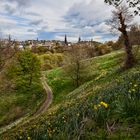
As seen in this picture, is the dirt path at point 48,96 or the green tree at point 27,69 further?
the green tree at point 27,69

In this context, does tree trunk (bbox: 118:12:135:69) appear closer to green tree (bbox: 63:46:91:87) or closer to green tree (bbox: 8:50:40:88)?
green tree (bbox: 63:46:91:87)

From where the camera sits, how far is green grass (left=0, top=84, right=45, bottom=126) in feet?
180

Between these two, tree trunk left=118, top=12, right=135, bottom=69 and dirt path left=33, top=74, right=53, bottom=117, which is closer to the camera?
tree trunk left=118, top=12, right=135, bottom=69

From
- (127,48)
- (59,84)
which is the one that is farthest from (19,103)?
(127,48)

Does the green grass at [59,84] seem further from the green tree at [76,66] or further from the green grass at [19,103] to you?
the green tree at [76,66]

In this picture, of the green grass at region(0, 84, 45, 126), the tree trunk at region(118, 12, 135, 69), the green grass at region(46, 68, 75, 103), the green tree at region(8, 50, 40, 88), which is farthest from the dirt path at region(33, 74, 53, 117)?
the tree trunk at region(118, 12, 135, 69)

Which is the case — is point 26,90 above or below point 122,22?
below

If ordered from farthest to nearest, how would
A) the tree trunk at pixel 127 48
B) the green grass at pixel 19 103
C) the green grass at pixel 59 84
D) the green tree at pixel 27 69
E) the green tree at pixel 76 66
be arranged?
the green tree at pixel 27 69 → the green grass at pixel 59 84 → the green tree at pixel 76 66 → the green grass at pixel 19 103 → the tree trunk at pixel 127 48

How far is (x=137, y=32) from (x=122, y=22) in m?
19.5

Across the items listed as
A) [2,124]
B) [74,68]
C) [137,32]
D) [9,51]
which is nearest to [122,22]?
[9,51]

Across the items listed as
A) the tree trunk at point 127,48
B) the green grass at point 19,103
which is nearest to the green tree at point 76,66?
the green grass at point 19,103

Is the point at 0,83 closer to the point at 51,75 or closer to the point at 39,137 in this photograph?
the point at 39,137

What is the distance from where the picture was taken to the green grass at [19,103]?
180ft

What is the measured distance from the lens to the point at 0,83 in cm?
3812
